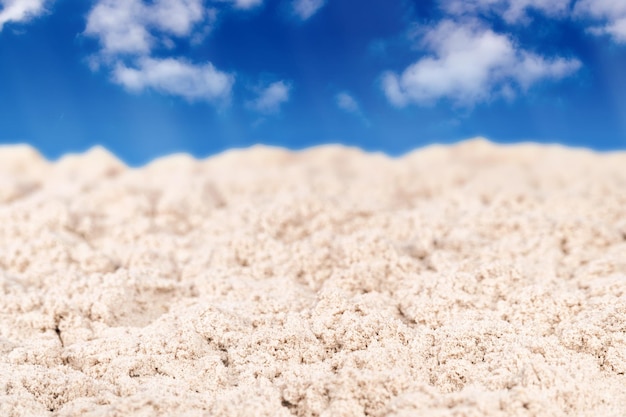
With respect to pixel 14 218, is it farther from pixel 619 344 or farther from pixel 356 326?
pixel 619 344

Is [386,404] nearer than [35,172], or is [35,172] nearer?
[386,404]

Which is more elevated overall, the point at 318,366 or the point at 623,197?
the point at 623,197

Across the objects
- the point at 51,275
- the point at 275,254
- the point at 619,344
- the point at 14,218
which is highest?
the point at 14,218

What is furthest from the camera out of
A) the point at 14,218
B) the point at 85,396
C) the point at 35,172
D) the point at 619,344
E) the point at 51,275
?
the point at 35,172

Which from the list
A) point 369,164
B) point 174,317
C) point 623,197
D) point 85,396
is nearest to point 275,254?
point 174,317

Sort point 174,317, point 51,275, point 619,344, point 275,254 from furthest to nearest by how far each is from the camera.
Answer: point 275,254 → point 51,275 → point 174,317 → point 619,344

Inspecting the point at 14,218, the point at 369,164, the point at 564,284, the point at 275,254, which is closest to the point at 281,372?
the point at 275,254
